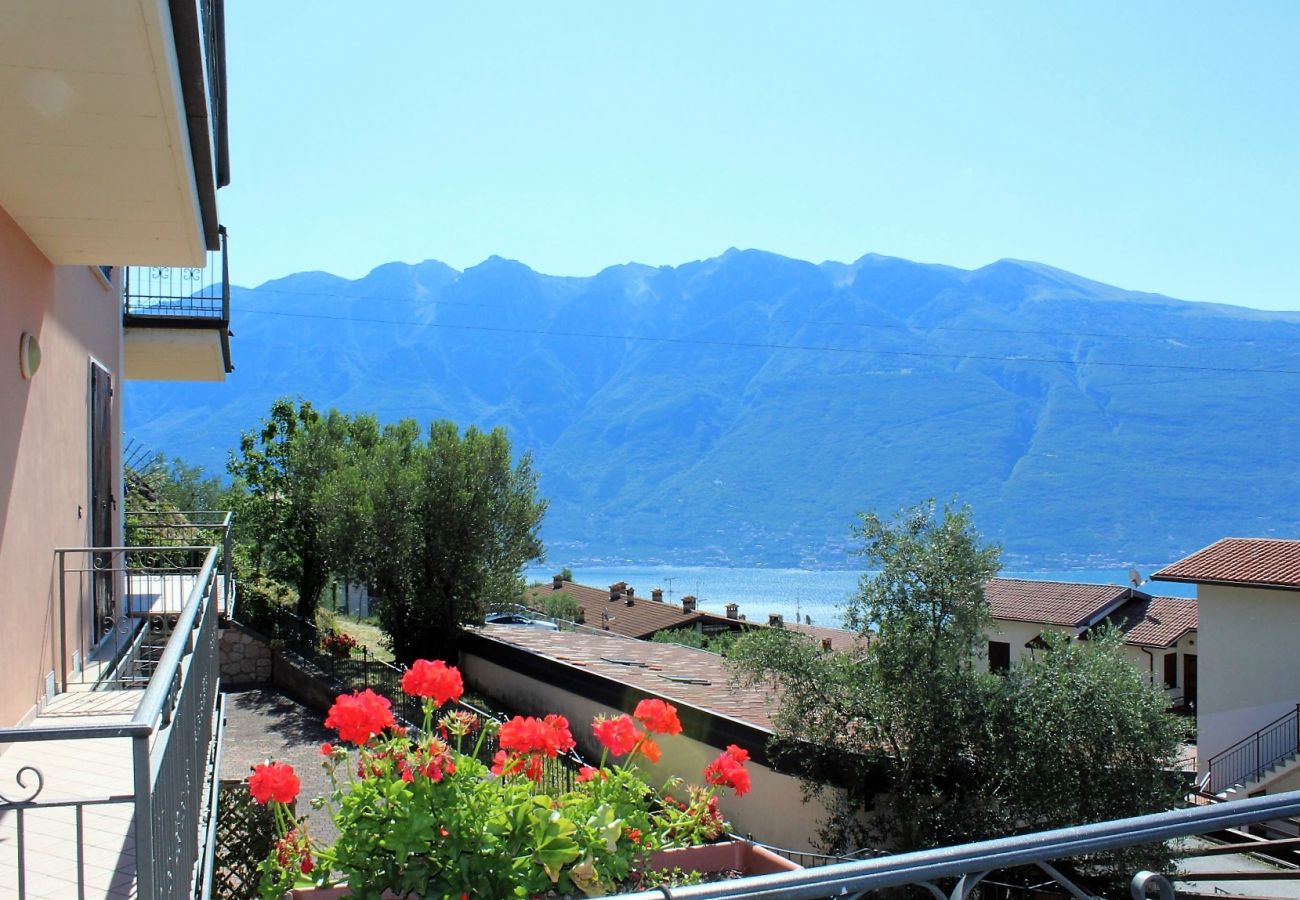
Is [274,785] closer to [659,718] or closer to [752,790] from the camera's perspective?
[659,718]

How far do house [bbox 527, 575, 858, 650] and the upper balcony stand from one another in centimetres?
3668

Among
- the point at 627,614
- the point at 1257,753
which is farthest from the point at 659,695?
the point at 627,614

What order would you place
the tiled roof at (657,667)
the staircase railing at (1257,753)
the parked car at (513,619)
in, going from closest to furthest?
the tiled roof at (657,667), the staircase railing at (1257,753), the parked car at (513,619)

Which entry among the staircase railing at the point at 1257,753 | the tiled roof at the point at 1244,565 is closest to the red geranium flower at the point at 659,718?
the tiled roof at the point at 1244,565

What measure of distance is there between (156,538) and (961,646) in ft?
47.9

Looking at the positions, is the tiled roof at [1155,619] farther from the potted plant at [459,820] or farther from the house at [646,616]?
the potted plant at [459,820]

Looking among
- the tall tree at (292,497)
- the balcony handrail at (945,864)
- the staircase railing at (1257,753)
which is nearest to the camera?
the balcony handrail at (945,864)

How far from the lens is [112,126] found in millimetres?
4633

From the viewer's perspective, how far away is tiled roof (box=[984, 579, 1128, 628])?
1453 inches

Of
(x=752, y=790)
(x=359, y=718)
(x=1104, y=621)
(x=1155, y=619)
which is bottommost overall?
(x=752, y=790)

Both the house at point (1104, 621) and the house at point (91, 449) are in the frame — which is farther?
the house at point (1104, 621)

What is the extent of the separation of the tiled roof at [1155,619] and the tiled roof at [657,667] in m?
16.0

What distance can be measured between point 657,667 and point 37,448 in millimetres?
20867

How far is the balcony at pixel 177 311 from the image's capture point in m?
12.1
